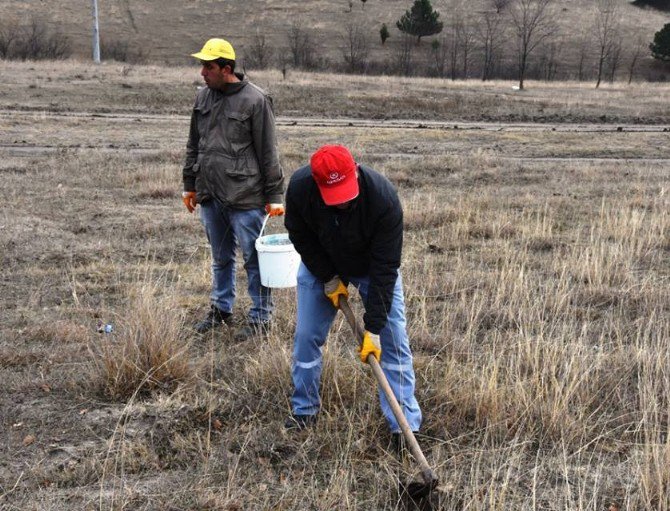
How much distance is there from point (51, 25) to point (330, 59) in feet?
71.7

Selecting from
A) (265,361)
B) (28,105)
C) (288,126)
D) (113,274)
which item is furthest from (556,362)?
(28,105)

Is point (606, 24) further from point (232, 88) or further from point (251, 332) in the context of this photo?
point (251, 332)

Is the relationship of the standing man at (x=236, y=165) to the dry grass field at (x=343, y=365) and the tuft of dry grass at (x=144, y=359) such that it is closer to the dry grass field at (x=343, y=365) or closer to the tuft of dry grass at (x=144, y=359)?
the dry grass field at (x=343, y=365)

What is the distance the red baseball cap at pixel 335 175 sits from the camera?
2932 millimetres

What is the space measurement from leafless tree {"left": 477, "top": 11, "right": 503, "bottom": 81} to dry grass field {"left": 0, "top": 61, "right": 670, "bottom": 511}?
34556mm

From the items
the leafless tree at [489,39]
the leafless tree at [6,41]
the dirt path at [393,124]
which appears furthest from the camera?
the leafless tree at [489,39]

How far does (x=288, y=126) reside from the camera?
60.5 feet

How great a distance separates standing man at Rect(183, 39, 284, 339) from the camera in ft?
15.1

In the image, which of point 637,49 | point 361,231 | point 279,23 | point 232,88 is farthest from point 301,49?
point 361,231

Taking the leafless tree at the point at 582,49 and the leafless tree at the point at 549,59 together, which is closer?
the leafless tree at the point at 549,59

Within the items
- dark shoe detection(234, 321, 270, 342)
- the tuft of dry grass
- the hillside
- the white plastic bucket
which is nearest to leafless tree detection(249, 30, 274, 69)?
the hillside

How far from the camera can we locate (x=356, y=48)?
4872 cm

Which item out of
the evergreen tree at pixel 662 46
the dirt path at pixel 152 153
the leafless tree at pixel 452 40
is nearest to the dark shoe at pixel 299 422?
the dirt path at pixel 152 153

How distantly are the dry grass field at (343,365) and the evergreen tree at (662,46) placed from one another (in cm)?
4342
